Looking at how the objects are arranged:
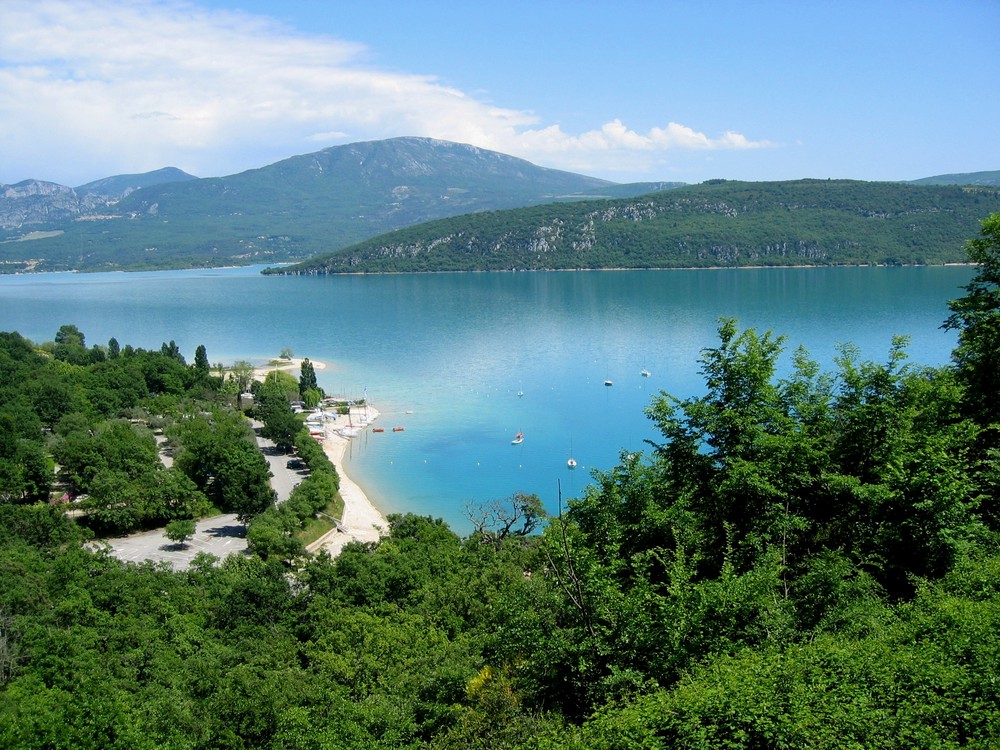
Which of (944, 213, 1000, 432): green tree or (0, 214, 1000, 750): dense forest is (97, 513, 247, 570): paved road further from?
(944, 213, 1000, 432): green tree

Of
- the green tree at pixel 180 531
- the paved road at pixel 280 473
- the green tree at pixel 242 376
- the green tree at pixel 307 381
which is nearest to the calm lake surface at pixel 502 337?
the green tree at pixel 307 381

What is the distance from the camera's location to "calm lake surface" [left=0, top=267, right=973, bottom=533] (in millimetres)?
33188

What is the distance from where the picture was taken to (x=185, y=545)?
2281cm

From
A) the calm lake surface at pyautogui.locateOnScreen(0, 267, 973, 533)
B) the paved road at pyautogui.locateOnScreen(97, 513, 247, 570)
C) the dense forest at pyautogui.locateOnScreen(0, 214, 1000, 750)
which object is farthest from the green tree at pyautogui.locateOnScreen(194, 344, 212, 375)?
the dense forest at pyautogui.locateOnScreen(0, 214, 1000, 750)

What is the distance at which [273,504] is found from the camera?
24969 millimetres

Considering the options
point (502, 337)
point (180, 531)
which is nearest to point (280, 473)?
point (180, 531)

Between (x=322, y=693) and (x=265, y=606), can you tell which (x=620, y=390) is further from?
(x=322, y=693)

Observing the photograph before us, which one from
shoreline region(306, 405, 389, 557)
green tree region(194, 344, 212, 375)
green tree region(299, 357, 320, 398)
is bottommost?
shoreline region(306, 405, 389, 557)

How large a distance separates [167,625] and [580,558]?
32.8 ft

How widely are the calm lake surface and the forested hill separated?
1198 centimetres

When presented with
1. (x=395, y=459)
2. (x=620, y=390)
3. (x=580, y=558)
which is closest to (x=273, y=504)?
(x=395, y=459)

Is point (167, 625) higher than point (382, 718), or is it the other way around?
point (382, 718)

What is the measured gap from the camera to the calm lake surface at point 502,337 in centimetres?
3319

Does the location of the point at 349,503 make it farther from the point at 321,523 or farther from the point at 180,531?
the point at 180,531
